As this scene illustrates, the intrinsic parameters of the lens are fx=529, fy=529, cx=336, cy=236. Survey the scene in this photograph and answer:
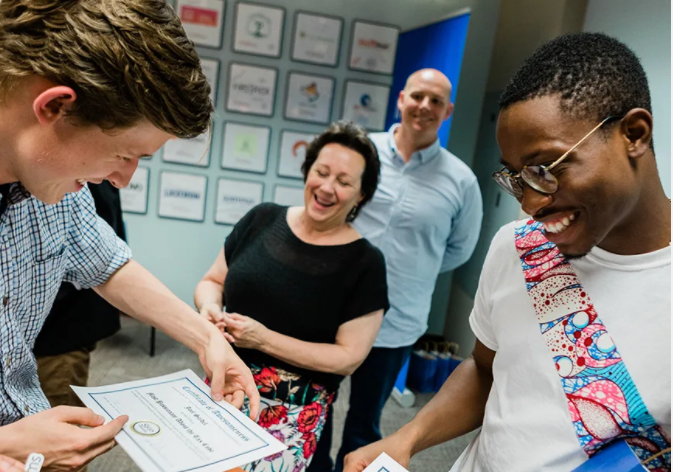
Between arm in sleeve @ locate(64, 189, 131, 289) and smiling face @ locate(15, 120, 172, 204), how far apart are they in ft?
0.72

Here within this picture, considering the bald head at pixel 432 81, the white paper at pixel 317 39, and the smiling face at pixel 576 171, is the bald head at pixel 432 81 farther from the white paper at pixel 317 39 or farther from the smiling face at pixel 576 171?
the smiling face at pixel 576 171

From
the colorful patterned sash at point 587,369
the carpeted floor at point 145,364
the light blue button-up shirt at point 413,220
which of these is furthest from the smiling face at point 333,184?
the carpeted floor at point 145,364

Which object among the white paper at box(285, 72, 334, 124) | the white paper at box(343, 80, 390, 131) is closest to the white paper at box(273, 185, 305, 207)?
the white paper at box(285, 72, 334, 124)

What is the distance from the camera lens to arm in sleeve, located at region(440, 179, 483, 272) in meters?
2.76

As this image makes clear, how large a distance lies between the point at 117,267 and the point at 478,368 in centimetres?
84

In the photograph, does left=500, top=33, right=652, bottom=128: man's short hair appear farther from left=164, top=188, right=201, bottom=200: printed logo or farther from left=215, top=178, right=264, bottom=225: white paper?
left=164, top=188, right=201, bottom=200: printed logo

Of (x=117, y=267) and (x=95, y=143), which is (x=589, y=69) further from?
(x=117, y=267)

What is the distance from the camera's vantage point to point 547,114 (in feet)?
2.60

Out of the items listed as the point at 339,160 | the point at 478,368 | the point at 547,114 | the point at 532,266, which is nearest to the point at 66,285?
the point at 339,160

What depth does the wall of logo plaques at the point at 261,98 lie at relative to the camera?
12.8ft

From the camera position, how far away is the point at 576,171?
30.8 inches

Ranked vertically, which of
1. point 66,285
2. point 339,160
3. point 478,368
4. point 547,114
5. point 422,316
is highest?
point 547,114

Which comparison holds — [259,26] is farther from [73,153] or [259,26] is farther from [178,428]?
[178,428]

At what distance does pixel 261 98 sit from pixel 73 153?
131 inches
